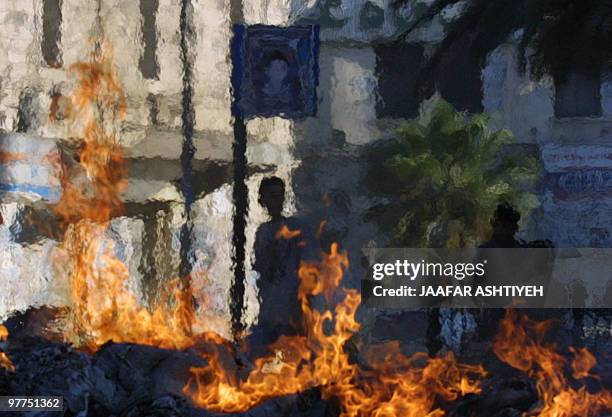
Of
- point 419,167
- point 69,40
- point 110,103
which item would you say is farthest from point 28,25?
point 419,167

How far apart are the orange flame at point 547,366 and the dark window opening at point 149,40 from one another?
443 cm

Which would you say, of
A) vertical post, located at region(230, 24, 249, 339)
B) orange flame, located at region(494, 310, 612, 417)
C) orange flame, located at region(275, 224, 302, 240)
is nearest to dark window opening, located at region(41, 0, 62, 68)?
vertical post, located at region(230, 24, 249, 339)

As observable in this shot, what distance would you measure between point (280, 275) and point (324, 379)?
94 cm

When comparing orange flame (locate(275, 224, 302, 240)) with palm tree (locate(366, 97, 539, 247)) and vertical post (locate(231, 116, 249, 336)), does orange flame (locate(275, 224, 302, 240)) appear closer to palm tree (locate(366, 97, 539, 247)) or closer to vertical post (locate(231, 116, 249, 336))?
vertical post (locate(231, 116, 249, 336))

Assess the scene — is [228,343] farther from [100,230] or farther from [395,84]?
[395,84]

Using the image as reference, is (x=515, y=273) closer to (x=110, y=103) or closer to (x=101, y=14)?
(x=110, y=103)

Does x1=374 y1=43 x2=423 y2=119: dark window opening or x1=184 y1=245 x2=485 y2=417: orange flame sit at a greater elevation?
x1=374 y1=43 x2=423 y2=119: dark window opening

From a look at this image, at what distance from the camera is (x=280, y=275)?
605cm

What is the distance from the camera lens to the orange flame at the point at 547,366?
5.12m

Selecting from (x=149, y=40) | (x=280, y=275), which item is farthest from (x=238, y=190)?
(x=280, y=275)

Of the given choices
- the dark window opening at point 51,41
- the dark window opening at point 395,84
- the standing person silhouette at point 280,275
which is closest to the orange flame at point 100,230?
the dark window opening at point 51,41

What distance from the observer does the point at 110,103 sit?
7734mm

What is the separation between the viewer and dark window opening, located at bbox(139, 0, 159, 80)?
775 centimetres

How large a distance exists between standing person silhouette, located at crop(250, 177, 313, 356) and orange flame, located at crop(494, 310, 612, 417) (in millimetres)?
1923
